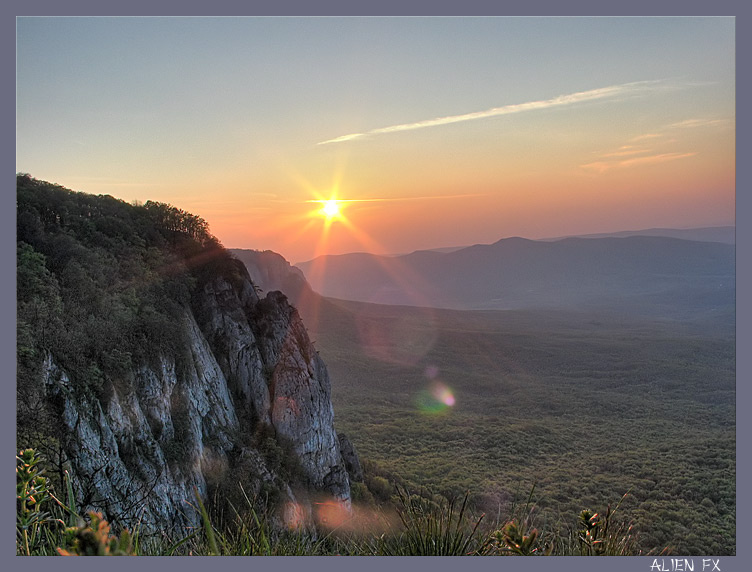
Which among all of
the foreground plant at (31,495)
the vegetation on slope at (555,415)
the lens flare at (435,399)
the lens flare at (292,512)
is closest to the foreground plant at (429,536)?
the vegetation on slope at (555,415)

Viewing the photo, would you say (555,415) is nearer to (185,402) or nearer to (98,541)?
(185,402)

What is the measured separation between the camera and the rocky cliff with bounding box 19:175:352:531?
5.86 m

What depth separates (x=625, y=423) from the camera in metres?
40.0

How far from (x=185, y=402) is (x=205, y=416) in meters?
0.79

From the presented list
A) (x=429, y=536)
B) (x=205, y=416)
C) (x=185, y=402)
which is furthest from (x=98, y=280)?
(x=429, y=536)

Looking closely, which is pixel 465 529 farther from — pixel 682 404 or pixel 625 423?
pixel 682 404

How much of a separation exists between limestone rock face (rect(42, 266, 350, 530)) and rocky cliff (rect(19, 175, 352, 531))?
30mm

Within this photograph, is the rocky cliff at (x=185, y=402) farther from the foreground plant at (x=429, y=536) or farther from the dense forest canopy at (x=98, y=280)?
the foreground plant at (x=429, y=536)

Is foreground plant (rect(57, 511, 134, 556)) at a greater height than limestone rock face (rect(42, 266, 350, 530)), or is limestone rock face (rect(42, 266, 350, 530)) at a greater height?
foreground plant (rect(57, 511, 134, 556))

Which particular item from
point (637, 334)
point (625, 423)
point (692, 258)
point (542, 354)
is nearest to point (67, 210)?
point (625, 423)

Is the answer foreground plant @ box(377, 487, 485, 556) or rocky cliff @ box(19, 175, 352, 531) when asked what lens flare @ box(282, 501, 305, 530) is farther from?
foreground plant @ box(377, 487, 485, 556)

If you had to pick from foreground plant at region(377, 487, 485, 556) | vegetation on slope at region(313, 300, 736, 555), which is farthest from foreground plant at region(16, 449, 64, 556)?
vegetation on slope at region(313, 300, 736, 555)

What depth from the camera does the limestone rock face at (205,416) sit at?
5.95 meters

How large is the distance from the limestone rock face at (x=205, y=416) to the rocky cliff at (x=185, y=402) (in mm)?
30
